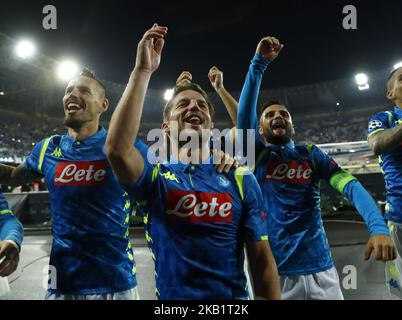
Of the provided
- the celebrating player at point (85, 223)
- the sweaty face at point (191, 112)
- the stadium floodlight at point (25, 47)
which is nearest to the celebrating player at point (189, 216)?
the sweaty face at point (191, 112)

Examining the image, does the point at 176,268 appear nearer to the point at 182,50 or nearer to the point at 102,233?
the point at 102,233

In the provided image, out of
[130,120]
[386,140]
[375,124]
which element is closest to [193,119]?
[130,120]

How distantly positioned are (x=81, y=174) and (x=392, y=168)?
8.37 feet

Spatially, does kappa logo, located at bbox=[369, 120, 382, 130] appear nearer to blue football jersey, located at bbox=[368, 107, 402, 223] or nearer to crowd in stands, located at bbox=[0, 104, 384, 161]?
blue football jersey, located at bbox=[368, 107, 402, 223]

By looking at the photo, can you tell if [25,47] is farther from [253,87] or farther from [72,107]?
[253,87]

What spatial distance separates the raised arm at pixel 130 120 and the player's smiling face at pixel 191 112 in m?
0.36

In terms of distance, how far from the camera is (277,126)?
8.25 ft

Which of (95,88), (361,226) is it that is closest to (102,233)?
(95,88)

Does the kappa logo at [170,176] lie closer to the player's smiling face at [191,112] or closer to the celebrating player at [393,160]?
the player's smiling face at [191,112]

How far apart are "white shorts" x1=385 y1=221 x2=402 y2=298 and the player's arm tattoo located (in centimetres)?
66

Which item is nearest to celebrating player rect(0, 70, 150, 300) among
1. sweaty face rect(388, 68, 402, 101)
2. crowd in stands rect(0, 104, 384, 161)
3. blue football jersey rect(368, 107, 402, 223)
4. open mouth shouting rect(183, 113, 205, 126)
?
open mouth shouting rect(183, 113, 205, 126)

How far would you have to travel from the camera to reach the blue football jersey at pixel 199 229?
134cm

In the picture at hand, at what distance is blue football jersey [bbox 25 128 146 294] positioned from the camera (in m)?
1.92
